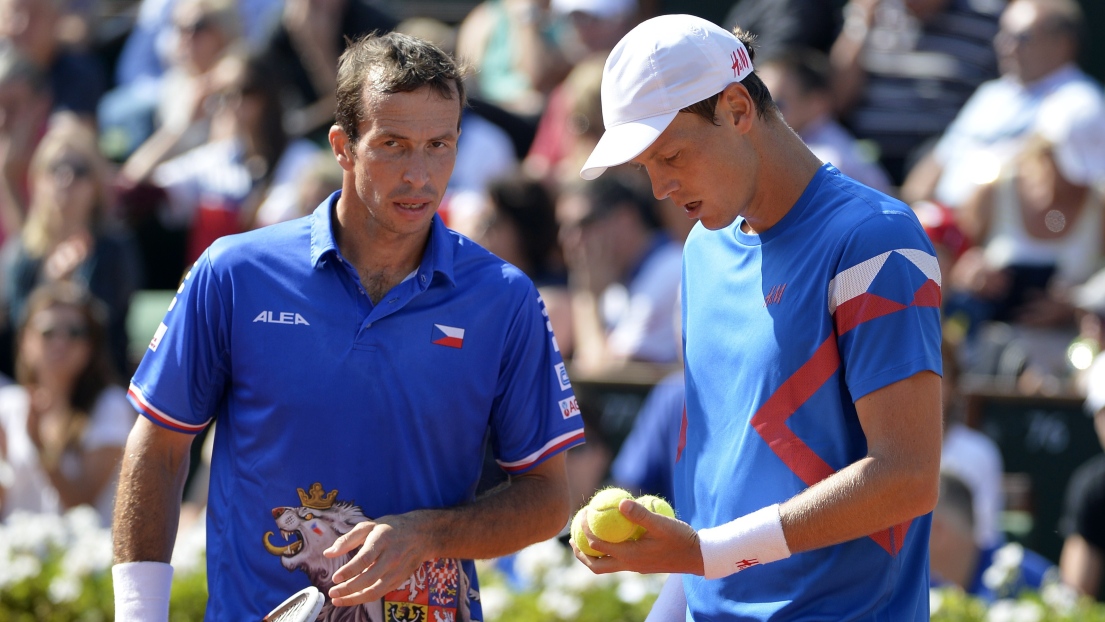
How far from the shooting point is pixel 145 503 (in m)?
3.14

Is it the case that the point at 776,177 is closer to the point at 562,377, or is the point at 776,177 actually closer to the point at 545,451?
the point at 562,377

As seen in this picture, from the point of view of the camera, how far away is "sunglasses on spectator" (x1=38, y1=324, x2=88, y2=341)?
697 centimetres

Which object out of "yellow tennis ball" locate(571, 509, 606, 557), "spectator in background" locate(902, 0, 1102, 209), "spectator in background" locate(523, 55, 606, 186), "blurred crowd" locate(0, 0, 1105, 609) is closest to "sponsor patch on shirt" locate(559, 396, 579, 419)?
"yellow tennis ball" locate(571, 509, 606, 557)

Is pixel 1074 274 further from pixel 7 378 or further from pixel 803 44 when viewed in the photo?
pixel 7 378

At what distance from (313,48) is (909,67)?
3.94m

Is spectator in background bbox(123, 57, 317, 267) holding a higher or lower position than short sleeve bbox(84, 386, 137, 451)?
higher

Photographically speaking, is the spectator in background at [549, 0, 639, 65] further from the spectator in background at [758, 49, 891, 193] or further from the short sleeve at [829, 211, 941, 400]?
the short sleeve at [829, 211, 941, 400]

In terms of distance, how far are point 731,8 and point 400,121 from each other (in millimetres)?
7482

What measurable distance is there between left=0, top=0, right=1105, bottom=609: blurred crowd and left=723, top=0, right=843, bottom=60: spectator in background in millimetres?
18

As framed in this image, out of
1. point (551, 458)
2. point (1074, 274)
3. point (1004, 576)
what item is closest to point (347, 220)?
point (551, 458)

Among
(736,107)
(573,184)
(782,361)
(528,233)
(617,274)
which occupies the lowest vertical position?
(617,274)

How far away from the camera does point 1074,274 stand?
720cm

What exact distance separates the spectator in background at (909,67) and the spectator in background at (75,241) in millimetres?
4477

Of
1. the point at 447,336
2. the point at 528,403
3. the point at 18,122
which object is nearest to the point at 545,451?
the point at 528,403
